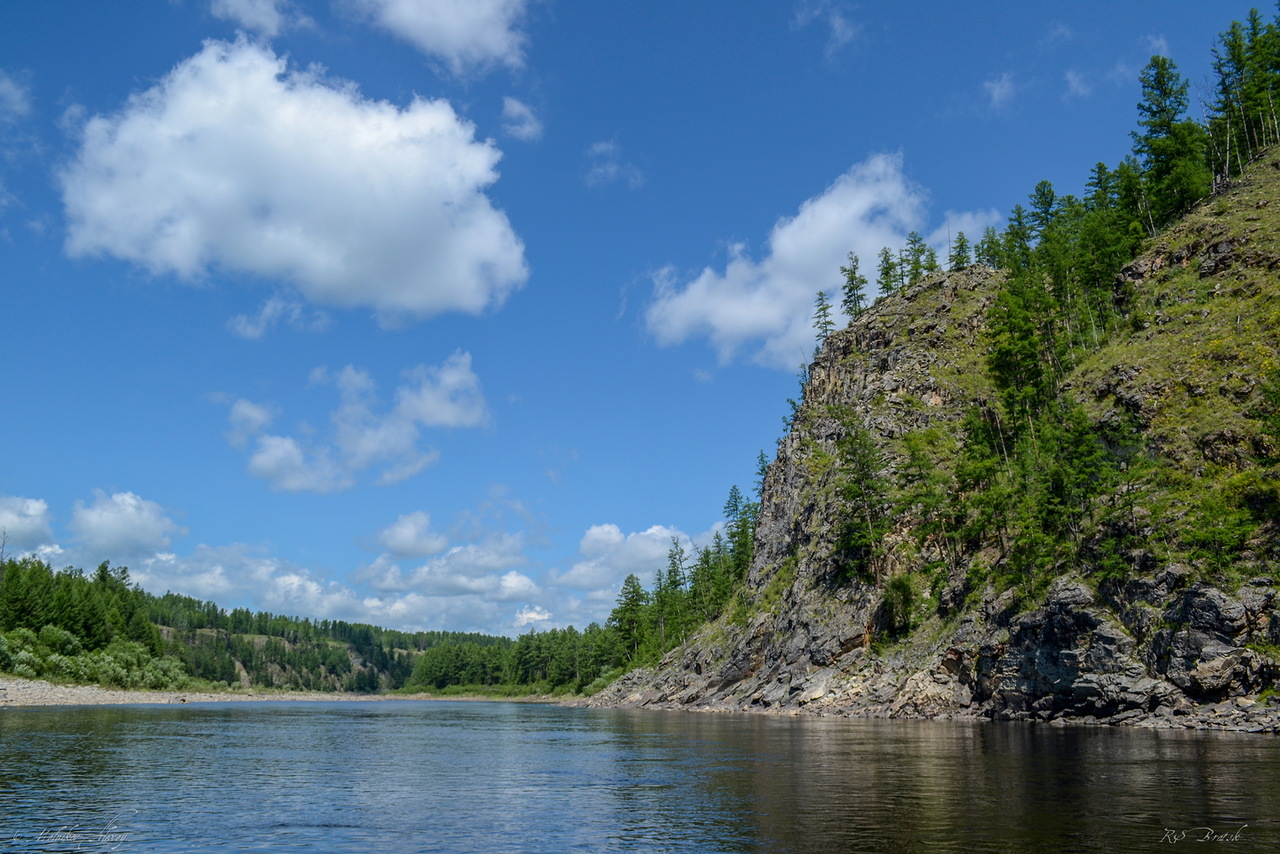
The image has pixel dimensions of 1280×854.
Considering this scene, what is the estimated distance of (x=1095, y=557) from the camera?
226 ft

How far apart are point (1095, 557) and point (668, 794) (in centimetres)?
5258

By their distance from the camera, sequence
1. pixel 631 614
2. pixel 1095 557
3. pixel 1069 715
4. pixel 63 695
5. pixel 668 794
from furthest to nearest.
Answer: pixel 631 614 < pixel 63 695 < pixel 1095 557 < pixel 1069 715 < pixel 668 794

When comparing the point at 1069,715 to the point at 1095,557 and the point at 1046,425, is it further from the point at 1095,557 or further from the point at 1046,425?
the point at 1046,425

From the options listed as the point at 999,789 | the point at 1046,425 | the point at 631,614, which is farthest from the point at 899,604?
the point at 631,614

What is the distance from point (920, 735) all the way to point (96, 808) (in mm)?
50406

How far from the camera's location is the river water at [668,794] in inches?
923

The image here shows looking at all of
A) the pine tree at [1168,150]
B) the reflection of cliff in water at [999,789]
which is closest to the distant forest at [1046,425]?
the pine tree at [1168,150]

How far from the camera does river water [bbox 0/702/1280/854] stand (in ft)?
76.9

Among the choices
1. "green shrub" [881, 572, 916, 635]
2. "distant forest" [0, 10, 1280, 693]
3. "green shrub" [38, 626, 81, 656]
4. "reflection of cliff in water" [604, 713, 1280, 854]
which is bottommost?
"green shrub" [38, 626, 81, 656]

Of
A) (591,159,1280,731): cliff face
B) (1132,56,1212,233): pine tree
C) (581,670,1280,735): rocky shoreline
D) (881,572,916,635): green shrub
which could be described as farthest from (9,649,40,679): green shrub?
(1132,56,1212,233): pine tree

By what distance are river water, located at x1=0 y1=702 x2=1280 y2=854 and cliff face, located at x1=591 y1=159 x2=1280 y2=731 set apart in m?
8.45

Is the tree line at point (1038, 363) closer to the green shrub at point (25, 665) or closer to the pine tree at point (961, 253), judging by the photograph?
the pine tree at point (961, 253)

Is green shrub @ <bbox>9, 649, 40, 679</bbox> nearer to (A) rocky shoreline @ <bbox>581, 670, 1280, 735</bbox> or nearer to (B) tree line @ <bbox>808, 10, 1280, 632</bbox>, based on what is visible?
(A) rocky shoreline @ <bbox>581, 670, 1280, 735</bbox>

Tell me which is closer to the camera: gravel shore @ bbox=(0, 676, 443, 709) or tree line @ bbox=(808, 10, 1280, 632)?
tree line @ bbox=(808, 10, 1280, 632)
